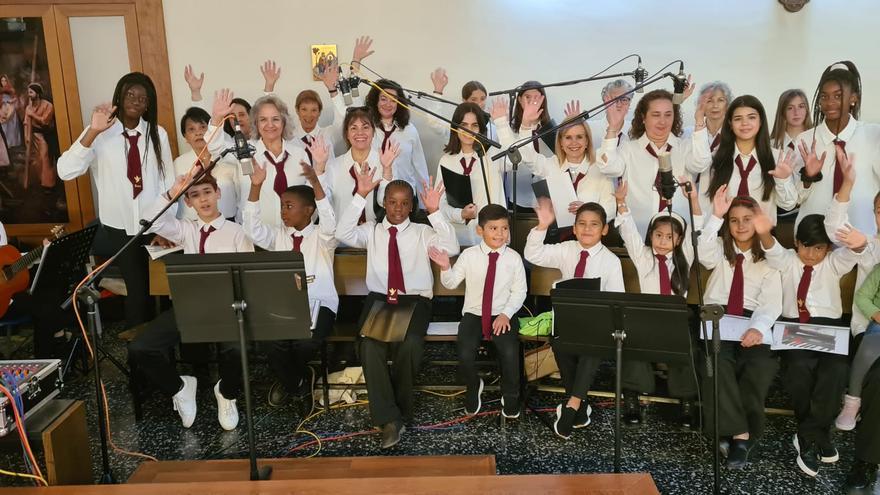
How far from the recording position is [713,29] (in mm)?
5113

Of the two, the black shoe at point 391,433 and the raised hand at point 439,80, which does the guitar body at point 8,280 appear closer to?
the black shoe at point 391,433

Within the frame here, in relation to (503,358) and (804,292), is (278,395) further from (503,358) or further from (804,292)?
(804,292)

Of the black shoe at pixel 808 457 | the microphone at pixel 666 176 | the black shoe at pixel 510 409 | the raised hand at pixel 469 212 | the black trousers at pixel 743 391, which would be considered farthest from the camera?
the raised hand at pixel 469 212

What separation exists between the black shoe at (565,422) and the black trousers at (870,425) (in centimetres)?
124

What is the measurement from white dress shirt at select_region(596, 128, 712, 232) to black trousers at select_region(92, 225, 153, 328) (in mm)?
2880

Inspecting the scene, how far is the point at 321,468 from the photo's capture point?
274cm

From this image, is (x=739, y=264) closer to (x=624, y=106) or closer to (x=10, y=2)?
(x=624, y=106)

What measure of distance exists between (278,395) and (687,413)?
2262 millimetres

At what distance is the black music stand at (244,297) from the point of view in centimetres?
254

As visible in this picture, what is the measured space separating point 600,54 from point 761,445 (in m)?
3.31

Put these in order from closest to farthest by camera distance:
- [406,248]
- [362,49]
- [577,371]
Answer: [577,371] < [406,248] < [362,49]

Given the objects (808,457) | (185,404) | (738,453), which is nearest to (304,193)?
(185,404)

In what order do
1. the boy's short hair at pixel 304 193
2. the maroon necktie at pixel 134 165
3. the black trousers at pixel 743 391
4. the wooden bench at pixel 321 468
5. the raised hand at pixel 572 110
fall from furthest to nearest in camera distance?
1. the raised hand at pixel 572 110
2. the maroon necktie at pixel 134 165
3. the boy's short hair at pixel 304 193
4. the black trousers at pixel 743 391
5. the wooden bench at pixel 321 468

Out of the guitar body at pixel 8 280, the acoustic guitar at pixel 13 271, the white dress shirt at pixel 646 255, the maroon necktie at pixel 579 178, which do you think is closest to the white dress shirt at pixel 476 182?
the maroon necktie at pixel 579 178
